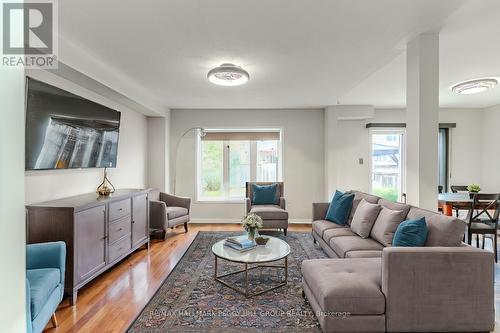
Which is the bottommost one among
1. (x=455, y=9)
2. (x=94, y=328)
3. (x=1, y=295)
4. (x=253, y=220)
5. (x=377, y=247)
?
(x=94, y=328)

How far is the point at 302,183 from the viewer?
5.71 meters

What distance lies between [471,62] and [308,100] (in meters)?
2.36

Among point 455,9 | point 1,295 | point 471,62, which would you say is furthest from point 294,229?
point 1,295

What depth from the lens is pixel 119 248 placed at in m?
3.26

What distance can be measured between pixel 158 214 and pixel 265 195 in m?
1.95

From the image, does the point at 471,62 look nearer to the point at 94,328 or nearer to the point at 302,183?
the point at 302,183

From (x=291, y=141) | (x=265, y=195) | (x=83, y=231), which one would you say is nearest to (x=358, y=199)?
(x=265, y=195)

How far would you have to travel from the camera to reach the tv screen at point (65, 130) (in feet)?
8.01

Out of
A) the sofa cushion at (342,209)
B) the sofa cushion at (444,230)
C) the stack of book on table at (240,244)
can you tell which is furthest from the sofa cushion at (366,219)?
the stack of book on table at (240,244)

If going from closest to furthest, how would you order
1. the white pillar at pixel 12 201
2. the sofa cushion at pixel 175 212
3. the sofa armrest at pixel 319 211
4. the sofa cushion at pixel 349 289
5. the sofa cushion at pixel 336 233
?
1. the white pillar at pixel 12 201
2. the sofa cushion at pixel 349 289
3. the sofa cushion at pixel 336 233
4. the sofa armrest at pixel 319 211
5. the sofa cushion at pixel 175 212

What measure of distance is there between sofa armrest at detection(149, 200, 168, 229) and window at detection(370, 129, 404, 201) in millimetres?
4453

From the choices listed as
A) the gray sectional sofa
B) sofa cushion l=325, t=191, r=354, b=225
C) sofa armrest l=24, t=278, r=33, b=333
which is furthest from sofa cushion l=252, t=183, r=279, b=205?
sofa armrest l=24, t=278, r=33, b=333

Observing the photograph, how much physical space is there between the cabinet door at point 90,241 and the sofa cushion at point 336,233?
2605 millimetres

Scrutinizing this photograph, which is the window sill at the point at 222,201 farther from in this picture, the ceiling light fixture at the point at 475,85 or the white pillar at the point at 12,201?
the white pillar at the point at 12,201
